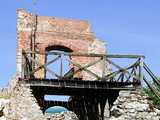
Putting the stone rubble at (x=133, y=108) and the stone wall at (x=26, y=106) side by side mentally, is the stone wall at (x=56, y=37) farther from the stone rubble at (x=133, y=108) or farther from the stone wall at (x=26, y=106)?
the stone rubble at (x=133, y=108)

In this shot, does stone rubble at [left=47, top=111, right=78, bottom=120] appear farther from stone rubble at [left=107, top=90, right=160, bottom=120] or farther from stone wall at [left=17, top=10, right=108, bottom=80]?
stone rubble at [left=107, top=90, right=160, bottom=120]

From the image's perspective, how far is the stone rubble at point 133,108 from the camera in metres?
19.0

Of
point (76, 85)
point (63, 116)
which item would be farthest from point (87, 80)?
point (63, 116)

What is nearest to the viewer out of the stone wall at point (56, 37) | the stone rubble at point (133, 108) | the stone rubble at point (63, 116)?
the stone rubble at point (133, 108)

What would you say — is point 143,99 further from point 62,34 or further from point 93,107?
point 62,34

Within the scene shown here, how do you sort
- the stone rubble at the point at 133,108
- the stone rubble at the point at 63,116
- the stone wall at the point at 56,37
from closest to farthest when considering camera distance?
the stone rubble at the point at 133,108 < the stone wall at the point at 56,37 < the stone rubble at the point at 63,116

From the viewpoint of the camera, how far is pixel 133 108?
19.2 metres

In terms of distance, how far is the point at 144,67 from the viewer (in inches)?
786

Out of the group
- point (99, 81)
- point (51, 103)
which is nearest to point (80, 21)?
point (51, 103)

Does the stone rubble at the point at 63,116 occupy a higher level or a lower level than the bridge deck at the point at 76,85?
lower

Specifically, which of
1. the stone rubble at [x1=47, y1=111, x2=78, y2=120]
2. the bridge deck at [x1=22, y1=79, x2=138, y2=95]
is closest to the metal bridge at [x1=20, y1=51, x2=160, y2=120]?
the bridge deck at [x1=22, y1=79, x2=138, y2=95]

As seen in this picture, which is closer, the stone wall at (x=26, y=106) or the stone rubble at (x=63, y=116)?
the stone wall at (x=26, y=106)

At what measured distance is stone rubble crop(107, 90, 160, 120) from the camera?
19.0 meters

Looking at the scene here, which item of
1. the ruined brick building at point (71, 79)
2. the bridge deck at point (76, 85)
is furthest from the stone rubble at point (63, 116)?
the bridge deck at point (76, 85)
